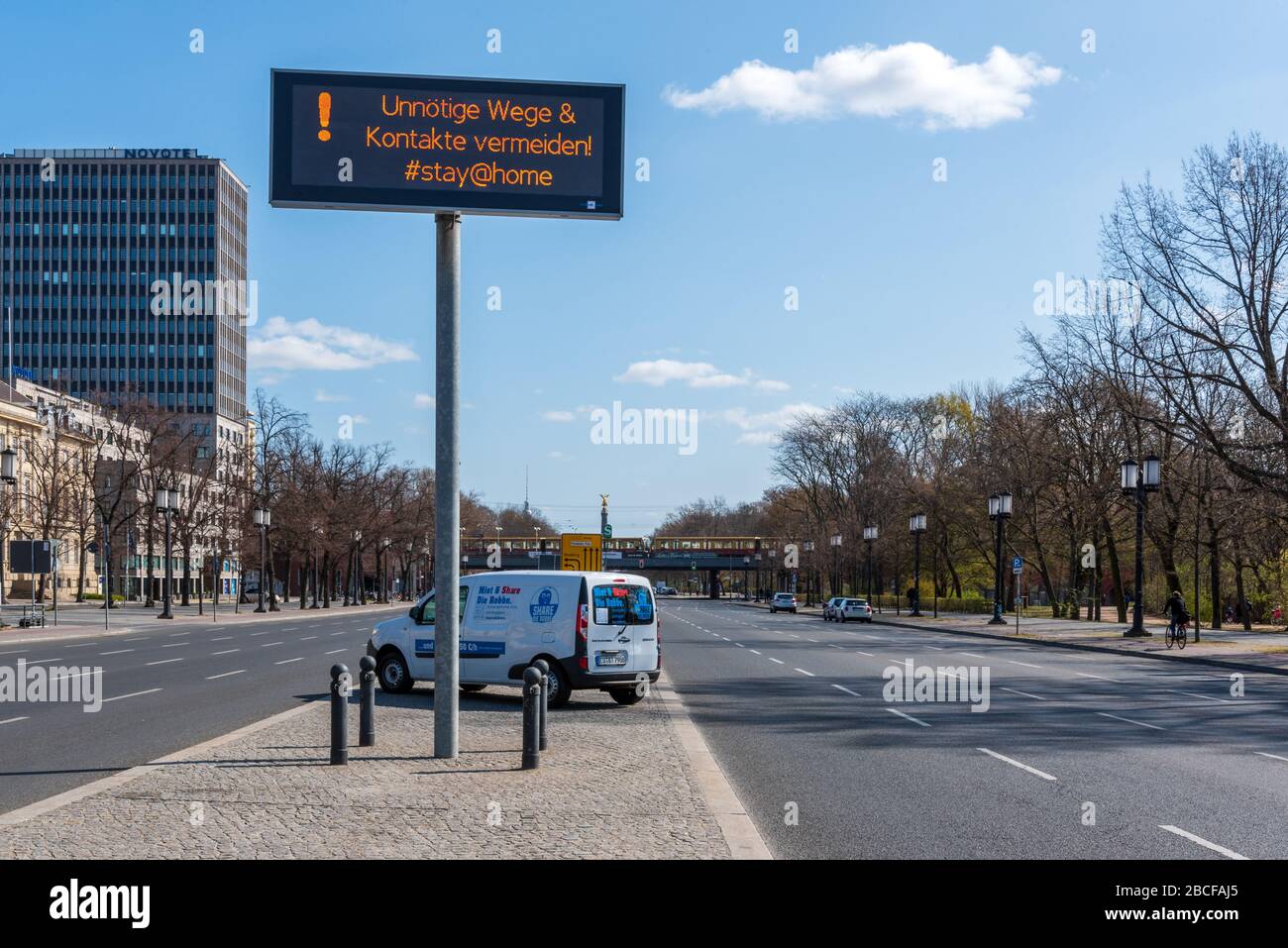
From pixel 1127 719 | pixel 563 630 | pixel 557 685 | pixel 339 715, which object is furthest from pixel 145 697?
pixel 1127 719

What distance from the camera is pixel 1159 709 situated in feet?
64.3

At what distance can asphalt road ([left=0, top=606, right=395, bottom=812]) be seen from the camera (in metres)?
12.6

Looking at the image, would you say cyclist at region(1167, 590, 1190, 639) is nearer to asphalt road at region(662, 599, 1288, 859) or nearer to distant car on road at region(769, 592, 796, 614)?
asphalt road at region(662, 599, 1288, 859)

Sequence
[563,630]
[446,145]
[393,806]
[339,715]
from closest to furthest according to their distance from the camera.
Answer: [393,806]
[339,715]
[446,145]
[563,630]

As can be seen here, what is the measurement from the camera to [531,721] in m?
11.5

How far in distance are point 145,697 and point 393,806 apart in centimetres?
1208

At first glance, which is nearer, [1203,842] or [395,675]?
[1203,842]

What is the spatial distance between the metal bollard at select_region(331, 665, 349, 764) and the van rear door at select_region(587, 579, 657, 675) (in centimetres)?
669

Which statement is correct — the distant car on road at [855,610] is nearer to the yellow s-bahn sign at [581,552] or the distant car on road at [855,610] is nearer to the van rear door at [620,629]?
the yellow s-bahn sign at [581,552]

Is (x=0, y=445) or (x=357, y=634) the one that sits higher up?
(x=0, y=445)

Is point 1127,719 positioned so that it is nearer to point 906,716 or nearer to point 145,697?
point 906,716
